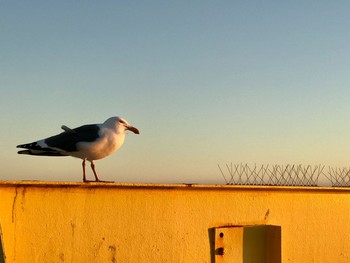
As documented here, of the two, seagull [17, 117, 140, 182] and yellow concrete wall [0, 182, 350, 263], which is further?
seagull [17, 117, 140, 182]

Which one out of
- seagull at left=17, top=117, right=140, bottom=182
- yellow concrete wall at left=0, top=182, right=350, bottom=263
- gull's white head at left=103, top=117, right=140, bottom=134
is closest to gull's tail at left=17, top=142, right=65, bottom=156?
seagull at left=17, top=117, right=140, bottom=182

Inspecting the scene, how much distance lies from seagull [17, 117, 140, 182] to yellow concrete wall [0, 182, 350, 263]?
0.96m

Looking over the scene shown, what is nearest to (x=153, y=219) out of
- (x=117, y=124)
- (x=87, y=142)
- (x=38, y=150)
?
(x=87, y=142)

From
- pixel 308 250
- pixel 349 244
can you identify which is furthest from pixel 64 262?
pixel 349 244

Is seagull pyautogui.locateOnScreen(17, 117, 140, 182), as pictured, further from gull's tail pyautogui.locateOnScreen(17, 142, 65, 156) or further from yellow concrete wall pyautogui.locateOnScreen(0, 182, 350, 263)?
yellow concrete wall pyautogui.locateOnScreen(0, 182, 350, 263)

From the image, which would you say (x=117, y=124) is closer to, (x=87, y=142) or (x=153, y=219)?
(x=87, y=142)

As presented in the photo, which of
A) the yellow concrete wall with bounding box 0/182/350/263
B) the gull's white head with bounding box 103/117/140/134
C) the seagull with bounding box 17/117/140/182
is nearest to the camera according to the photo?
the yellow concrete wall with bounding box 0/182/350/263

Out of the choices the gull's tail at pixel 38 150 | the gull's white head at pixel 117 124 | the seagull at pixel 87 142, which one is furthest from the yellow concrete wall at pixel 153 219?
the gull's tail at pixel 38 150

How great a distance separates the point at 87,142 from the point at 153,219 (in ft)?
4.23

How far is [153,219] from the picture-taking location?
5.66 meters

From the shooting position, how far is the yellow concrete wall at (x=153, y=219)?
5.01 meters

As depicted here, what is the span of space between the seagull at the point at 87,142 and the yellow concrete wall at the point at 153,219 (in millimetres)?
956

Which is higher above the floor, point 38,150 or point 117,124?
point 117,124

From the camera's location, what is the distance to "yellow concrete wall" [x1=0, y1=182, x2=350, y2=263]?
5008 millimetres
